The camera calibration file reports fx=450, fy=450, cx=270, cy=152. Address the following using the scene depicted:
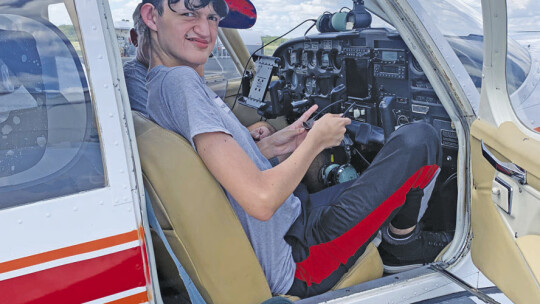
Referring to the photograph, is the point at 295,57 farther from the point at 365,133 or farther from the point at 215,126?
the point at 215,126

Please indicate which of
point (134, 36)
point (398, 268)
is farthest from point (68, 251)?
point (398, 268)

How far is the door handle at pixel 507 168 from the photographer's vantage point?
4.10ft

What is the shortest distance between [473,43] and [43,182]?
4.64 feet

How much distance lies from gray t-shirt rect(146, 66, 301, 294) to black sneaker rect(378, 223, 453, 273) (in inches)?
19.9

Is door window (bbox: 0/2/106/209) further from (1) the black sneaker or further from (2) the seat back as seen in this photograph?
(1) the black sneaker

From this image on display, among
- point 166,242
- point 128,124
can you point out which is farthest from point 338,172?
point 128,124

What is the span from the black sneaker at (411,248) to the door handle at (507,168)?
518 mm

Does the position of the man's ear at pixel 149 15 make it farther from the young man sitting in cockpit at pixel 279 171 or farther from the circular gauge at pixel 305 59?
the circular gauge at pixel 305 59

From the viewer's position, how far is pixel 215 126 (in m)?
1.25

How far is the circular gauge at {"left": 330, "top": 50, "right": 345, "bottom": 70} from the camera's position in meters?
2.45

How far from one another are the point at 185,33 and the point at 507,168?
1076 millimetres

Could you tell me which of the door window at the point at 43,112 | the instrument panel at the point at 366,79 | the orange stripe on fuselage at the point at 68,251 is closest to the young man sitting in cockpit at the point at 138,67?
the door window at the point at 43,112

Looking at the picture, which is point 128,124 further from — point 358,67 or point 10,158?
point 358,67

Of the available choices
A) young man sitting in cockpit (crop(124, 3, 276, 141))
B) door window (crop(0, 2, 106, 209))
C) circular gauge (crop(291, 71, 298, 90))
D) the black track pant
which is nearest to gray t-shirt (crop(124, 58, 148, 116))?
young man sitting in cockpit (crop(124, 3, 276, 141))
